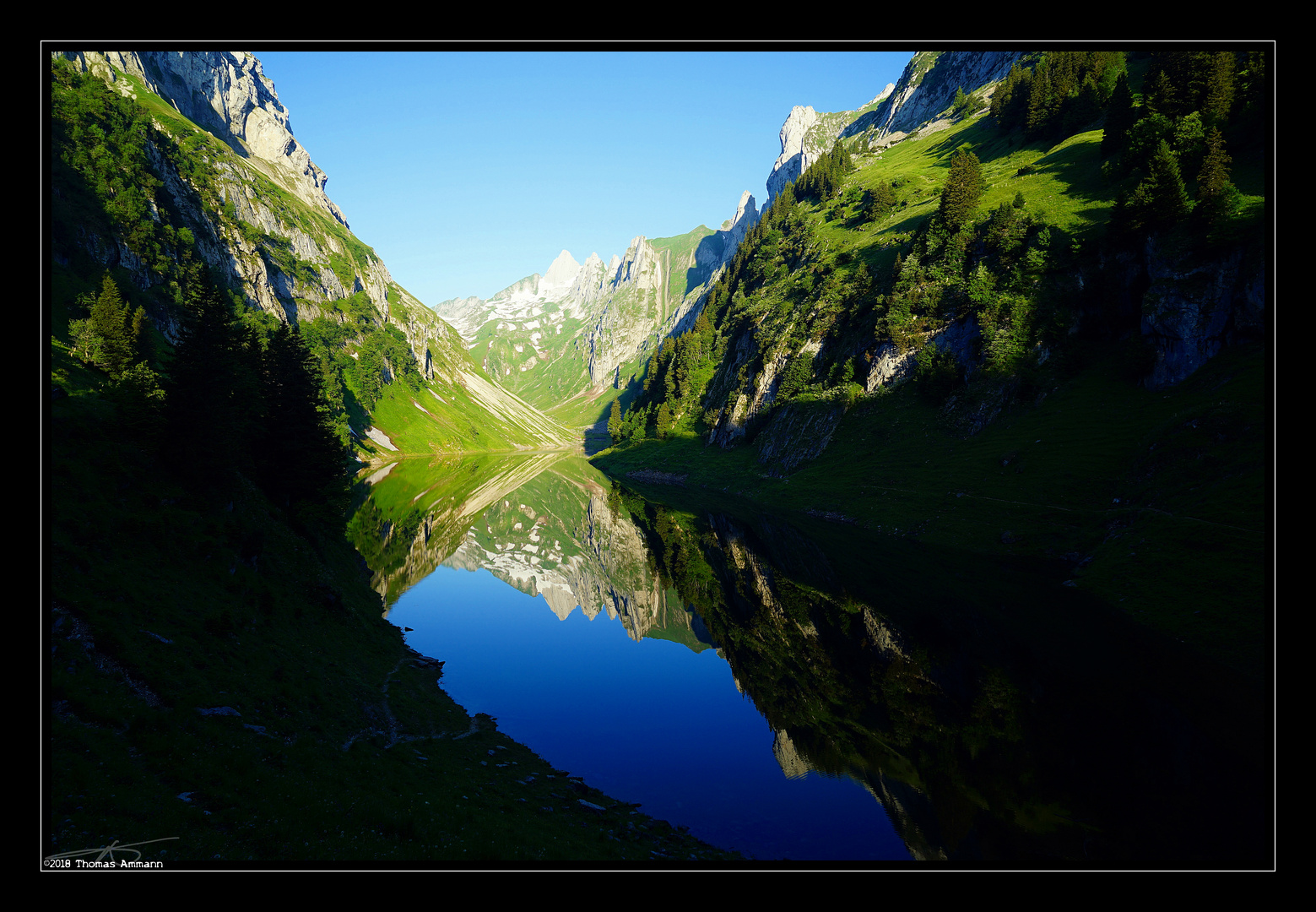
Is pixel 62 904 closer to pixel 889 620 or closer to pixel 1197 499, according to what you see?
pixel 889 620

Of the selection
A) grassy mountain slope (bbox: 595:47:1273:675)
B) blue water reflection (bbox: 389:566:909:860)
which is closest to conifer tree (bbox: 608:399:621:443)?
grassy mountain slope (bbox: 595:47:1273:675)

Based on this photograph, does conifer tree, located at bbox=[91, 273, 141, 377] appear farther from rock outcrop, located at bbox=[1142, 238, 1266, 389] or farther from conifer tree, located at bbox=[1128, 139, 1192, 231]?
conifer tree, located at bbox=[1128, 139, 1192, 231]

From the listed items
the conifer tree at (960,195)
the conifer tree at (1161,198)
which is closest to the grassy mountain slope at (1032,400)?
the conifer tree at (1161,198)

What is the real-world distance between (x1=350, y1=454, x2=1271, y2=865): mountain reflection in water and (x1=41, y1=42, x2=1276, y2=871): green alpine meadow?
0.18m

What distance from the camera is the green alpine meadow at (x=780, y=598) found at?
41.9 ft

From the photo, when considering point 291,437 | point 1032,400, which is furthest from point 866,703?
point 1032,400

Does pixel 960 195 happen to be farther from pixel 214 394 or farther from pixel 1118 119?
pixel 214 394

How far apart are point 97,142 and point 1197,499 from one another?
18011 cm

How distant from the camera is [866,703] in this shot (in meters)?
22.6

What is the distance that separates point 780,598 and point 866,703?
1436 cm

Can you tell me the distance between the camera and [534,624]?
124 ft
